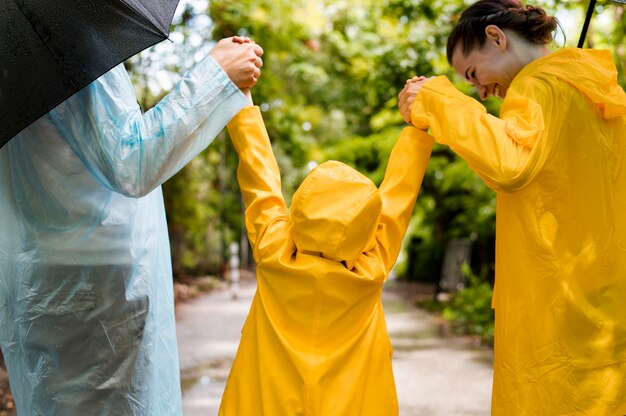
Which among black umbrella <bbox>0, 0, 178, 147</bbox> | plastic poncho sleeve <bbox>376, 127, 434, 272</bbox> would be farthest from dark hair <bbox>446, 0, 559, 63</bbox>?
black umbrella <bbox>0, 0, 178, 147</bbox>

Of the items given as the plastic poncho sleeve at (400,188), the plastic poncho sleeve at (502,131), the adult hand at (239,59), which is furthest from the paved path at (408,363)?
the plastic poncho sleeve at (502,131)

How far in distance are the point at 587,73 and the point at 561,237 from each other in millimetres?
462

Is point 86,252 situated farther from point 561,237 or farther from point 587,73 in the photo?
point 587,73

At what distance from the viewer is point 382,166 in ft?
38.9

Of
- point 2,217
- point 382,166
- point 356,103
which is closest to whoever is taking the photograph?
point 2,217

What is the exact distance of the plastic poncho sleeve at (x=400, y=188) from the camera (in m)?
2.23

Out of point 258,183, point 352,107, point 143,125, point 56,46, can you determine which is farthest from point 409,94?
point 352,107

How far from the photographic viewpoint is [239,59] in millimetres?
2090

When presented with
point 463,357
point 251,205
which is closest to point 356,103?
point 463,357

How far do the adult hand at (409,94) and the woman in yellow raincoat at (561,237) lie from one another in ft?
0.49

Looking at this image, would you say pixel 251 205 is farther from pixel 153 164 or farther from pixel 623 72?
pixel 623 72

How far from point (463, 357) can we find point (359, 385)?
6207 millimetres

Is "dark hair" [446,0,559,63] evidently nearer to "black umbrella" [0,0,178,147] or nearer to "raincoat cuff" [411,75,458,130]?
"raincoat cuff" [411,75,458,130]

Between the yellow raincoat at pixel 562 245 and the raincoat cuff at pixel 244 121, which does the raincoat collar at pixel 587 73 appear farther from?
Answer: the raincoat cuff at pixel 244 121
